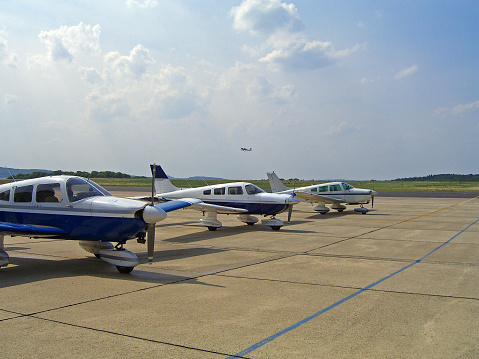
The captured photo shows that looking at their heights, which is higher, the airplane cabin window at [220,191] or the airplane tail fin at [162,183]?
the airplane tail fin at [162,183]

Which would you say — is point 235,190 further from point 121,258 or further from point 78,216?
point 121,258

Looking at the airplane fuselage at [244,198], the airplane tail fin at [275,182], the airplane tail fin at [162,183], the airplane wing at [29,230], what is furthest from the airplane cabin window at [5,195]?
the airplane tail fin at [275,182]

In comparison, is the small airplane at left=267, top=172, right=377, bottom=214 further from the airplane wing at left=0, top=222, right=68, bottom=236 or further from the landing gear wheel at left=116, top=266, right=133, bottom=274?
the airplane wing at left=0, top=222, right=68, bottom=236

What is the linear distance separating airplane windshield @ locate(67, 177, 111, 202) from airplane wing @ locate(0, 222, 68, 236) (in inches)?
31.7

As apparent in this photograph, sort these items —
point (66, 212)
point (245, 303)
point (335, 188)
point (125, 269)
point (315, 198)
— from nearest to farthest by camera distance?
point (245, 303), point (125, 269), point (66, 212), point (315, 198), point (335, 188)

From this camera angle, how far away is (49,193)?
10141mm

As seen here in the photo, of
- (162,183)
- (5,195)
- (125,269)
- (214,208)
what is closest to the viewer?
(125,269)

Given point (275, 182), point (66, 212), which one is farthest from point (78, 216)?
point (275, 182)

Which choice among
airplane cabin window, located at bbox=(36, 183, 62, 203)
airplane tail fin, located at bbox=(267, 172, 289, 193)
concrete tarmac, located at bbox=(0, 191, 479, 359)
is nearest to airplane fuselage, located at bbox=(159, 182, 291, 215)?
concrete tarmac, located at bbox=(0, 191, 479, 359)

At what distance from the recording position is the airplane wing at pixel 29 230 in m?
8.93

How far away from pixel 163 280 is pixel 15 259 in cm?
481

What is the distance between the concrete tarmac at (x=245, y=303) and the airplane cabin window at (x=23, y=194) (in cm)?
156

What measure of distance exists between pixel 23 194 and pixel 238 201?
1036 cm

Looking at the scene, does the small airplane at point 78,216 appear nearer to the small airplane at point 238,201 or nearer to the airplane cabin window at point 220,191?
the small airplane at point 238,201
